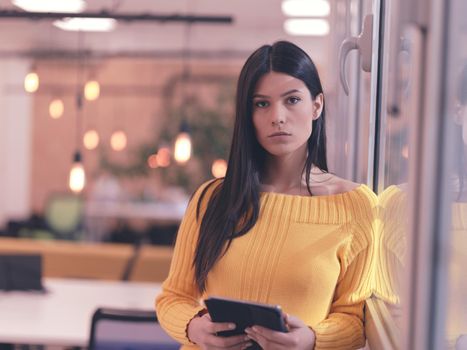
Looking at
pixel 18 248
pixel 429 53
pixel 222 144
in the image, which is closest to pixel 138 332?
pixel 429 53

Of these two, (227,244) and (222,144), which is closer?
(227,244)

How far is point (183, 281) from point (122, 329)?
1414 millimetres

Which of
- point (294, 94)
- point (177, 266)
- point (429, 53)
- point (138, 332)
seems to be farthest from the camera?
point (138, 332)

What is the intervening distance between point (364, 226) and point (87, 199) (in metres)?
11.1

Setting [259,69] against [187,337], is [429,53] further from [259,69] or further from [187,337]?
[187,337]

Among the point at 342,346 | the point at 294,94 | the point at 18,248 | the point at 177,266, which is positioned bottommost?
the point at 18,248

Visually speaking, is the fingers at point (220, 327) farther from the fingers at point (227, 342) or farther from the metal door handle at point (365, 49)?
the metal door handle at point (365, 49)

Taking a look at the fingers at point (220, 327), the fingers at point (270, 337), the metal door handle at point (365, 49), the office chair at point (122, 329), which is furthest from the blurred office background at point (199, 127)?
the office chair at point (122, 329)

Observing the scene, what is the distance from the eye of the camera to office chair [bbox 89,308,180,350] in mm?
3451

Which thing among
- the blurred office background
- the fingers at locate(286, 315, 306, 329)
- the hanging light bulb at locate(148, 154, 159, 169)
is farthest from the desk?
the hanging light bulb at locate(148, 154, 159, 169)

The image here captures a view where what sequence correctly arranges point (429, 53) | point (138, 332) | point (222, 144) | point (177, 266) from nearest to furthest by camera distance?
A: point (429, 53) < point (177, 266) < point (138, 332) < point (222, 144)

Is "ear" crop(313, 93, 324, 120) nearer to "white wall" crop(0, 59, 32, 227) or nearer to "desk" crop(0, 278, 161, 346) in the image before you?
"desk" crop(0, 278, 161, 346)

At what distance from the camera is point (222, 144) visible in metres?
12.6

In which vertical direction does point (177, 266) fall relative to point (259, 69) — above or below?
below
